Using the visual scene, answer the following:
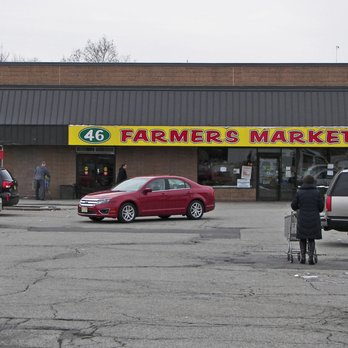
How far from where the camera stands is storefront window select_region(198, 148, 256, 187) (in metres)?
34.4

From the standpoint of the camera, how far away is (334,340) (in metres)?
7.61

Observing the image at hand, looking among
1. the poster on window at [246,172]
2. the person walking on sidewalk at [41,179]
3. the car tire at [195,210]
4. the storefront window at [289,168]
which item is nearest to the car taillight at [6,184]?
the car tire at [195,210]

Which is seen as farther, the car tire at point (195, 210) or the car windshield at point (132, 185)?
the car tire at point (195, 210)

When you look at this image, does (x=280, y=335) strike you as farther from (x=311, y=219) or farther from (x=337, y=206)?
(x=337, y=206)

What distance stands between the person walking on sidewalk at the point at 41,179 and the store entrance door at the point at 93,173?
5.86 ft

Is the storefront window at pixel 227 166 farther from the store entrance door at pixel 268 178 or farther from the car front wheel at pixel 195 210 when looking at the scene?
→ the car front wheel at pixel 195 210

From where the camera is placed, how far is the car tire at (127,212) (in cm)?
2234

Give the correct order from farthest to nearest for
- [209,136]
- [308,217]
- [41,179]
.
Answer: [209,136], [41,179], [308,217]

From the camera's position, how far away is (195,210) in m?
24.2

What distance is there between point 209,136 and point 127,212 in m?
11.4

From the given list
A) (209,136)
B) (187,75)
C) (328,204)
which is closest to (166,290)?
(328,204)

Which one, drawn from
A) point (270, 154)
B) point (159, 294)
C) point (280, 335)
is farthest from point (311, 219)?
point (270, 154)

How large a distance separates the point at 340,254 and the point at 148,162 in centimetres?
1978

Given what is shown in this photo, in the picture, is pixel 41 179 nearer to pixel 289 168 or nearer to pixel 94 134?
pixel 94 134
